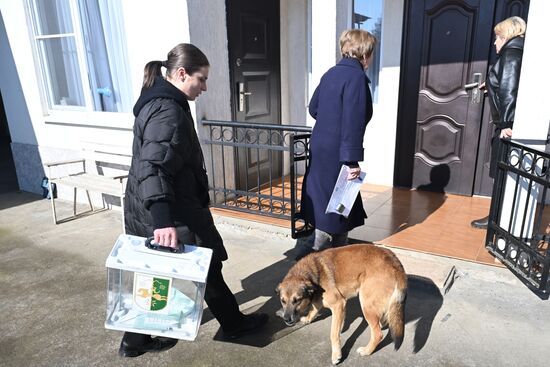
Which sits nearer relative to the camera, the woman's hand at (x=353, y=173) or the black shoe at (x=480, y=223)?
the woman's hand at (x=353, y=173)

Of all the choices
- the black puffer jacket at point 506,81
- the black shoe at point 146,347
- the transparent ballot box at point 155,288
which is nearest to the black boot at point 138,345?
the black shoe at point 146,347

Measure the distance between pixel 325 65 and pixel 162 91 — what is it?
2092 millimetres

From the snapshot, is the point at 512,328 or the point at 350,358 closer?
the point at 350,358

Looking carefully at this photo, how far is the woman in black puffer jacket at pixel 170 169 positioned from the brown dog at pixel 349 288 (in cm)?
54

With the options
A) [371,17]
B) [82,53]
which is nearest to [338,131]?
[371,17]

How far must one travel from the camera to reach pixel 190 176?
2.30 metres

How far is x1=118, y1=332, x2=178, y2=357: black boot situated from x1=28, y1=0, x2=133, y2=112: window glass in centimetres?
340

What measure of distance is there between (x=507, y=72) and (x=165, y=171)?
2.93 metres

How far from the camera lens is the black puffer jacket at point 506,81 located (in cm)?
330

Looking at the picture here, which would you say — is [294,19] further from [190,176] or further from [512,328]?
[512,328]

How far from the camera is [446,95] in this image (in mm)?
4777

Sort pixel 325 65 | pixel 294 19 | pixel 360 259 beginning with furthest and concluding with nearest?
pixel 294 19
pixel 325 65
pixel 360 259

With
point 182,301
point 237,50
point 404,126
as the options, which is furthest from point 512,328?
point 237,50

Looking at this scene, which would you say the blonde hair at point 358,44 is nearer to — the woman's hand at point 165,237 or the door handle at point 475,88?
the woman's hand at point 165,237
